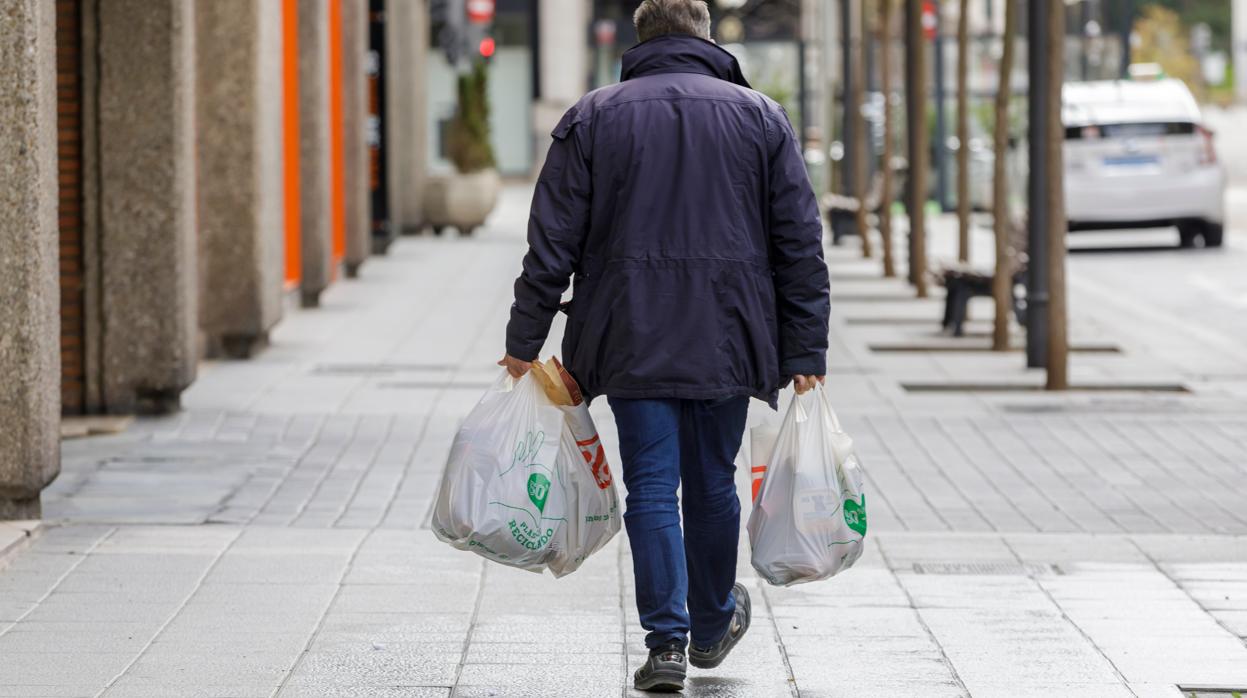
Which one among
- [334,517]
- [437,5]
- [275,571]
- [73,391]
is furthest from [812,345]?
[437,5]

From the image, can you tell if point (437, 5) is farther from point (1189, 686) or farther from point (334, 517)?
point (1189, 686)

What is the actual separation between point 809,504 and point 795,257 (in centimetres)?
60

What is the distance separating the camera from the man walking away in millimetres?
5242

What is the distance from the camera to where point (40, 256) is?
720cm

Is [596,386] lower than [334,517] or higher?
higher

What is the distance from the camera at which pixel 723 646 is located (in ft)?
18.1

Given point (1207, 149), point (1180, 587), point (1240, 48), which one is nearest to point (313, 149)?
point (1180, 587)

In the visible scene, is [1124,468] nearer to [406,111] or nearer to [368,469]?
[368,469]

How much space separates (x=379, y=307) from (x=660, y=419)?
Result: 38.5ft

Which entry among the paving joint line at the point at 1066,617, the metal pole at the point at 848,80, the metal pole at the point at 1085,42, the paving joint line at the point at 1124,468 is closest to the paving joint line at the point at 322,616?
the paving joint line at the point at 1066,617

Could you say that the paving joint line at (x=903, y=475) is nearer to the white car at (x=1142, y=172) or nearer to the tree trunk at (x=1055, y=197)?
the tree trunk at (x=1055, y=197)

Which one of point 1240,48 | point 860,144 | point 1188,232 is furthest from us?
point 1240,48

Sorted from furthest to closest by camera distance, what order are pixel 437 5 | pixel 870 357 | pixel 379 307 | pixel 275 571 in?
pixel 437 5 → pixel 379 307 → pixel 870 357 → pixel 275 571

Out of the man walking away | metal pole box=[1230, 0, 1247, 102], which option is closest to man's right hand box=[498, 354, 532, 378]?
the man walking away
